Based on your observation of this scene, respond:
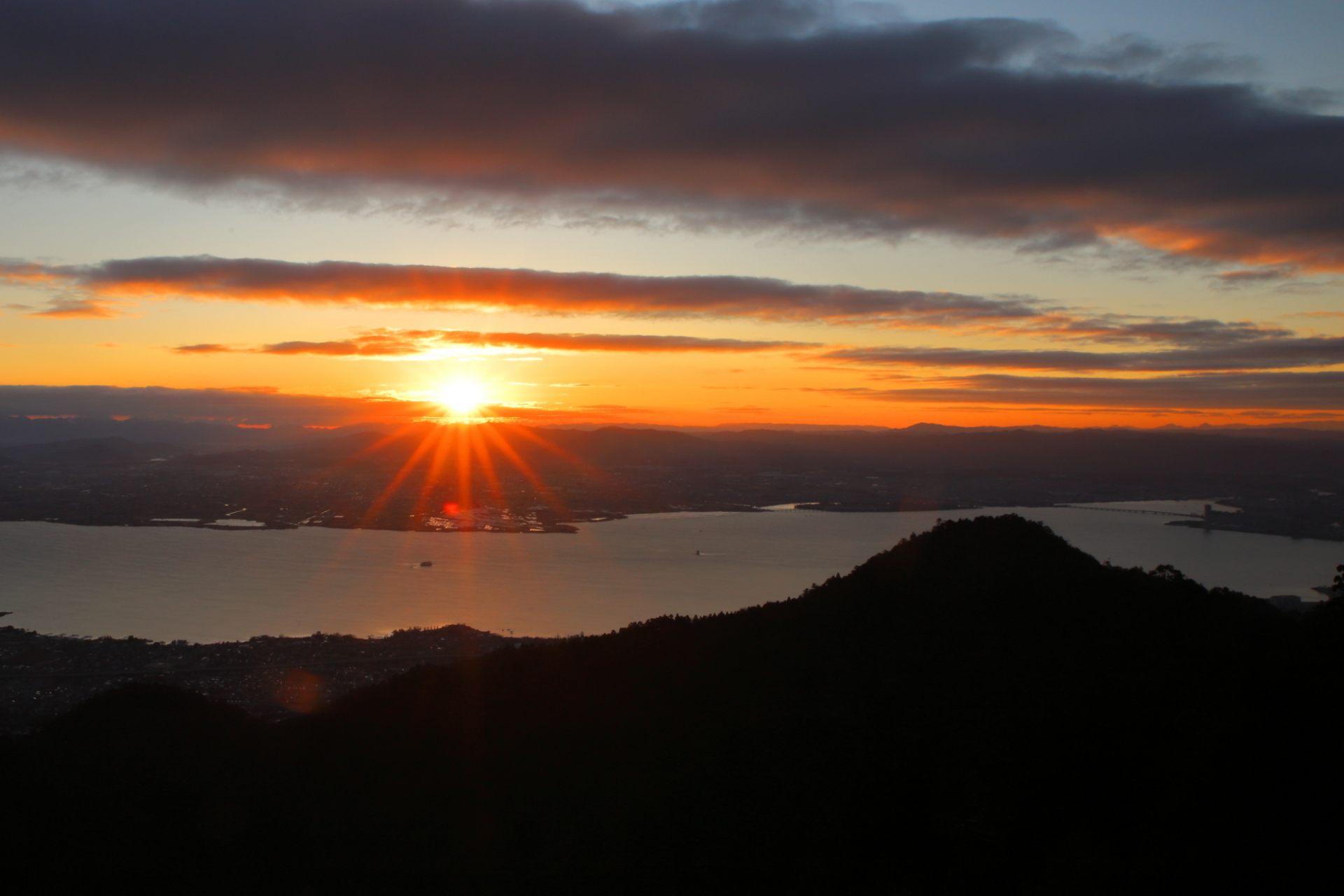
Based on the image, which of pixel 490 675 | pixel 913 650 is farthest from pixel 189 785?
pixel 913 650

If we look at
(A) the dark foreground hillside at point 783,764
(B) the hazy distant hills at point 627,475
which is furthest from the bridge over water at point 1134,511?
(A) the dark foreground hillside at point 783,764

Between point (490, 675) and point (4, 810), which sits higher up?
point (490, 675)

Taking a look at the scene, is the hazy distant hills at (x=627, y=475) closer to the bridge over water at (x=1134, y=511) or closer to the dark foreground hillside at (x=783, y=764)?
the bridge over water at (x=1134, y=511)

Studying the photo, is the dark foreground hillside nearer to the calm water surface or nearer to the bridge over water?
the calm water surface

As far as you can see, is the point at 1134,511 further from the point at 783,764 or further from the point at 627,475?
the point at 783,764

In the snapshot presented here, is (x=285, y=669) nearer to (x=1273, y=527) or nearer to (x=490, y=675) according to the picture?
(x=490, y=675)

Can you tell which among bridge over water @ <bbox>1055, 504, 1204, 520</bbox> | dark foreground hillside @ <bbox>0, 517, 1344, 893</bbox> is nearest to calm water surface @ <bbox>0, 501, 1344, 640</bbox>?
bridge over water @ <bbox>1055, 504, 1204, 520</bbox>
